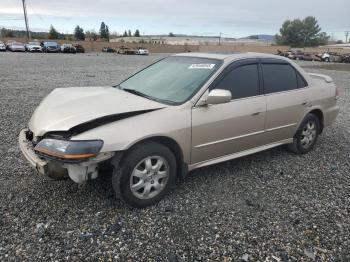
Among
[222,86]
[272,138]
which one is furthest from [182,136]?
[272,138]

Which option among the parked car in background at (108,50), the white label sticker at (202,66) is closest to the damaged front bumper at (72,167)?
the white label sticker at (202,66)

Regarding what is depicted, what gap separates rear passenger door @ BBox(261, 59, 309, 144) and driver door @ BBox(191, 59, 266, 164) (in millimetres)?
152

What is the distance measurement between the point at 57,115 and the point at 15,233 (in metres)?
1.18

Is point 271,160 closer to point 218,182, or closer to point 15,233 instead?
point 218,182

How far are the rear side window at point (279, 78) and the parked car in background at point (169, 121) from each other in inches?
0.6

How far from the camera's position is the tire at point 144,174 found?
3.12 m

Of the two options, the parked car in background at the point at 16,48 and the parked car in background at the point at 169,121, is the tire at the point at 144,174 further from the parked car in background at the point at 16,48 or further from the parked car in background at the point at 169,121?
the parked car in background at the point at 16,48

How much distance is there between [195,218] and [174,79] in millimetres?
1720

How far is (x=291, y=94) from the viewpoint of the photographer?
15.2 ft

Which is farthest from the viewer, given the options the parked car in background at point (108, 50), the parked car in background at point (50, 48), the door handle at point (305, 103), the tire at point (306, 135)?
the parked car in background at point (108, 50)

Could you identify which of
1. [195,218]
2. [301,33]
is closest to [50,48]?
[195,218]

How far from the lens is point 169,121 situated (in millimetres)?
3332

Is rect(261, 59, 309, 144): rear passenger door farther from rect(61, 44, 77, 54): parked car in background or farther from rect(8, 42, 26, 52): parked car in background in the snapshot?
rect(61, 44, 77, 54): parked car in background

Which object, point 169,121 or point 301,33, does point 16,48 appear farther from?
point 301,33
